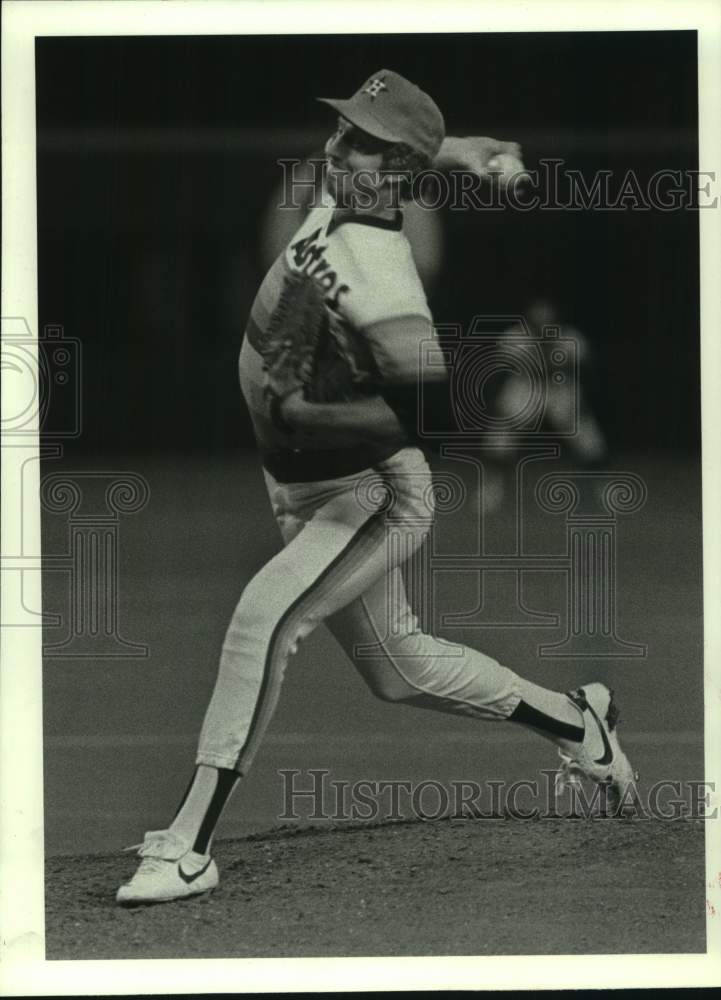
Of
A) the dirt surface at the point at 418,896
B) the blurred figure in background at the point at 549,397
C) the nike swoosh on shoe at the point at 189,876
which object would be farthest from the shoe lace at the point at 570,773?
the nike swoosh on shoe at the point at 189,876

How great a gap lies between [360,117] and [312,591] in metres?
1.37

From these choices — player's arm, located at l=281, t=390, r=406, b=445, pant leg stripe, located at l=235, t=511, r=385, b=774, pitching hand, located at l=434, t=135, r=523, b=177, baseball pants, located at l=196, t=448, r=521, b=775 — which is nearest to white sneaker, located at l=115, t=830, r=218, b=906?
baseball pants, located at l=196, t=448, r=521, b=775

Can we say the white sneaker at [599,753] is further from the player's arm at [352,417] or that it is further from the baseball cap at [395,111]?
the baseball cap at [395,111]

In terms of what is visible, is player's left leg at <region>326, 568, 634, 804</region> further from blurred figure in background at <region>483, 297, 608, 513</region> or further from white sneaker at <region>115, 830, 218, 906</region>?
white sneaker at <region>115, 830, 218, 906</region>

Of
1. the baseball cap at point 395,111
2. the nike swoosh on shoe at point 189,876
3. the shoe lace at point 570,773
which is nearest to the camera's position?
the baseball cap at point 395,111

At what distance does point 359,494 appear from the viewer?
462 cm

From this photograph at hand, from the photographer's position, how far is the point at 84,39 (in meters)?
4.51

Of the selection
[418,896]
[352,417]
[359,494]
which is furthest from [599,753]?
[352,417]

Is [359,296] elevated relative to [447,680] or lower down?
elevated

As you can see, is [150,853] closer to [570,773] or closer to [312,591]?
[312,591]

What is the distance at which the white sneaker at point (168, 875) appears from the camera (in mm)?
4613

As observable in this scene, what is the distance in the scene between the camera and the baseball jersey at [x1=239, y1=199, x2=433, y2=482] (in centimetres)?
455

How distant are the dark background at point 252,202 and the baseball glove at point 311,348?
114 mm

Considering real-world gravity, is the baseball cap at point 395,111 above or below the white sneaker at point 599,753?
above
